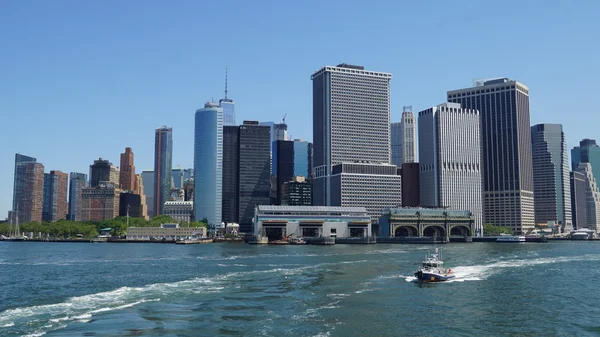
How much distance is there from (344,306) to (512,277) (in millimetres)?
44743

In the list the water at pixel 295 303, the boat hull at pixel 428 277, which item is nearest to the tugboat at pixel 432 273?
the boat hull at pixel 428 277

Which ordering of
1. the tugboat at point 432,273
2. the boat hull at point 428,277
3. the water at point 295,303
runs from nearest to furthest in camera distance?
1. the water at point 295,303
2. the boat hull at point 428,277
3. the tugboat at point 432,273

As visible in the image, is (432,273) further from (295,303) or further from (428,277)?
(295,303)

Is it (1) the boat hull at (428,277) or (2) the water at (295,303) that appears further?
(1) the boat hull at (428,277)

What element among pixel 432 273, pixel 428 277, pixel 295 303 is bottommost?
pixel 295 303

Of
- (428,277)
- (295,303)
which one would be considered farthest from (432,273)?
(295,303)

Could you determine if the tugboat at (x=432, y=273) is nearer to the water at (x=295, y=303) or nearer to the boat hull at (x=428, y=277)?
the boat hull at (x=428, y=277)

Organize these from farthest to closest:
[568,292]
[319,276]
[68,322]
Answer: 1. [319,276]
2. [568,292]
3. [68,322]

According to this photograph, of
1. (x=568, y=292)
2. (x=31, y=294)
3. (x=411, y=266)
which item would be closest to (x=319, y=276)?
(x=411, y=266)

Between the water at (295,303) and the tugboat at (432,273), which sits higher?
the tugboat at (432,273)

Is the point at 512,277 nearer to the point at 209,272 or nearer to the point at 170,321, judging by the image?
the point at 209,272

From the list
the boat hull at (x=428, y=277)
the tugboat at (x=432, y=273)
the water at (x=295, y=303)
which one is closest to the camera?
the water at (x=295, y=303)

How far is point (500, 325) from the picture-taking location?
61469 millimetres

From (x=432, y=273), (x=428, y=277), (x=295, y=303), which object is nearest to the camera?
(x=295, y=303)
